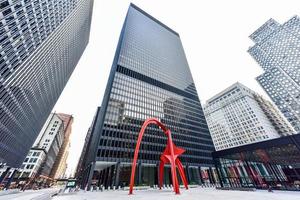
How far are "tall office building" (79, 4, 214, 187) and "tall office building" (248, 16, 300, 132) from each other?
185 feet

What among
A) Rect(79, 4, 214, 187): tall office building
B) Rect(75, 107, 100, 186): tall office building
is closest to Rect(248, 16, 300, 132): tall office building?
Rect(79, 4, 214, 187): tall office building

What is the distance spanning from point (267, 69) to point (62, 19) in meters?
127

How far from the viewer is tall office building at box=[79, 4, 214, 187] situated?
1757 inches

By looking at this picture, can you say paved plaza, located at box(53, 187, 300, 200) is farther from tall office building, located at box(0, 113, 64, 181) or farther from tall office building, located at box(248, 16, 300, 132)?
tall office building, located at box(248, 16, 300, 132)

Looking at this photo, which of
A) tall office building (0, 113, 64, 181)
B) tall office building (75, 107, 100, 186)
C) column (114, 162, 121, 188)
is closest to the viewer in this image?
column (114, 162, 121, 188)

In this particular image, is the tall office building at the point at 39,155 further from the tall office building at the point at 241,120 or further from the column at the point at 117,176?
the tall office building at the point at 241,120

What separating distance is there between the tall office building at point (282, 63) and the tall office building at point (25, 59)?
12051 centimetres

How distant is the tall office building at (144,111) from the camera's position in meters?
44.6

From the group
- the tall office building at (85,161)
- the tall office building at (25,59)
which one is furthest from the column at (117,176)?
the tall office building at (25,59)

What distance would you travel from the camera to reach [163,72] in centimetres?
8200

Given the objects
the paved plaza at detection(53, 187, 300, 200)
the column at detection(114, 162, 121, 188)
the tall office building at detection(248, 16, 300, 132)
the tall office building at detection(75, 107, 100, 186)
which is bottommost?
the paved plaza at detection(53, 187, 300, 200)

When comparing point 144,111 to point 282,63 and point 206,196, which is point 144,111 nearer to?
point 206,196

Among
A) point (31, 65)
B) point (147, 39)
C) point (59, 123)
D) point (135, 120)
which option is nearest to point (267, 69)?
point (147, 39)

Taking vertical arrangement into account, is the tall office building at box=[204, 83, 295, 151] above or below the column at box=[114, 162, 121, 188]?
above
